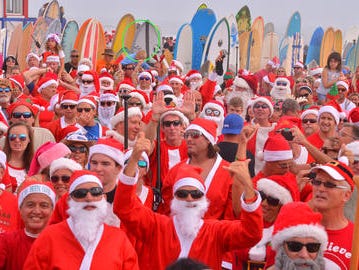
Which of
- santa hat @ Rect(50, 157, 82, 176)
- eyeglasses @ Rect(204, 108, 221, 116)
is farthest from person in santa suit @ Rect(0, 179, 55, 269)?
eyeglasses @ Rect(204, 108, 221, 116)

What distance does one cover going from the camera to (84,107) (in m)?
10.0

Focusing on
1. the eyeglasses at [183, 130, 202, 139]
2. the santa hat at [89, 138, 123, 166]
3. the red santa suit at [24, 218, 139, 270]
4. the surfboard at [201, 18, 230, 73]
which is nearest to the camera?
the red santa suit at [24, 218, 139, 270]

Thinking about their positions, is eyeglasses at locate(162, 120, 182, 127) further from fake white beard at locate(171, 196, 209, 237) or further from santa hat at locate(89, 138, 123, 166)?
fake white beard at locate(171, 196, 209, 237)

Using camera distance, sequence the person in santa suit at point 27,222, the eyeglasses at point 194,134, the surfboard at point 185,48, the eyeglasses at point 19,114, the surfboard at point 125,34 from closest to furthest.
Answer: the person in santa suit at point 27,222 → the eyeglasses at point 194,134 → the eyeglasses at point 19,114 → the surfboard at point 185,48 → the surfboard at point 125,34

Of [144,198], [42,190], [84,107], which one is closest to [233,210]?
[144,198]

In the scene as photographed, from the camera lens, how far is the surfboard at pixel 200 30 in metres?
19.4

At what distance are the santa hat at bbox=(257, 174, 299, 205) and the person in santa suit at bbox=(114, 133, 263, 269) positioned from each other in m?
0.58

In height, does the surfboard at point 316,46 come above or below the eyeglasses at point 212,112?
above

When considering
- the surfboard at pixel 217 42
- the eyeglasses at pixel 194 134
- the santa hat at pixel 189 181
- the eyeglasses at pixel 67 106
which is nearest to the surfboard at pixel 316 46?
the surfboard at pixel 217 42

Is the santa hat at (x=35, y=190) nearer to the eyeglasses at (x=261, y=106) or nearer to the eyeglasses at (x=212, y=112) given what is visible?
the eyeglasses at (x=261, y=106)

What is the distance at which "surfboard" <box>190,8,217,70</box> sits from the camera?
63.6 ft

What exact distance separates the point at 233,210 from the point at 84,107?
3.75m

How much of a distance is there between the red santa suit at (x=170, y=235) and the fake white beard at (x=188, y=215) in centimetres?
4

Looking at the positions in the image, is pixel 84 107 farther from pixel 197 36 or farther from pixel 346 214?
pixel 197 36
